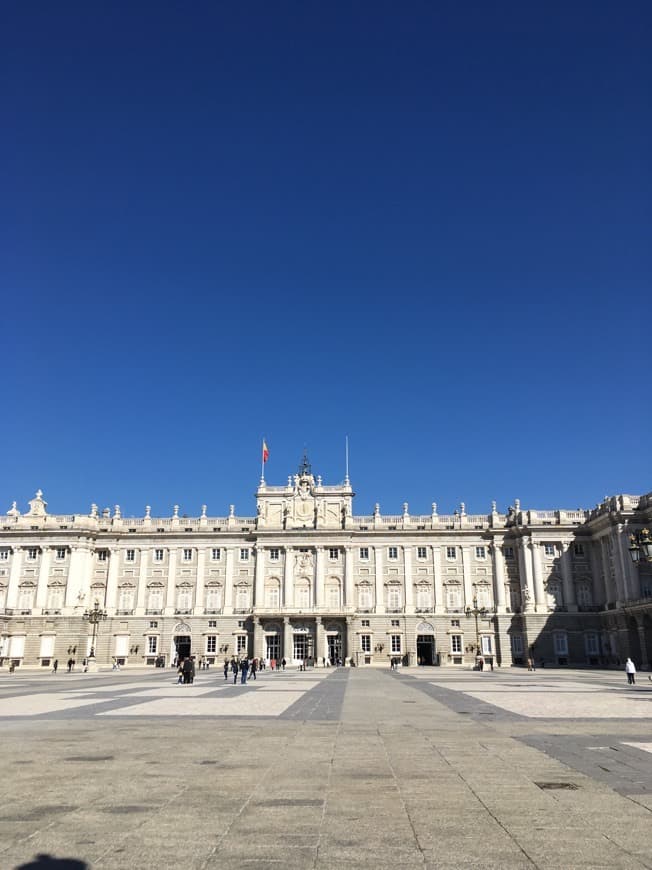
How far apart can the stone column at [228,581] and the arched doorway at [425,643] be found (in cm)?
2179

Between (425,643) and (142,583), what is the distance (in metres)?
33.7

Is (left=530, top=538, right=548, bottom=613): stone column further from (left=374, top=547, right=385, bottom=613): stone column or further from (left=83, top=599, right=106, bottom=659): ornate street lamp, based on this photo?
(left=83, top=599, right=106, bottom=659): ornate street lamp

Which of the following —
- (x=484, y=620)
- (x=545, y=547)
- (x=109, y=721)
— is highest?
(x=545, y=547)

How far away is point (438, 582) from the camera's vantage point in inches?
3086

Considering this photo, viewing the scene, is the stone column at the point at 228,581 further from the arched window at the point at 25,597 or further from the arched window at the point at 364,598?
the arched window at the point at 25,597

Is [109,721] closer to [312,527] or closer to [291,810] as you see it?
[291,810]

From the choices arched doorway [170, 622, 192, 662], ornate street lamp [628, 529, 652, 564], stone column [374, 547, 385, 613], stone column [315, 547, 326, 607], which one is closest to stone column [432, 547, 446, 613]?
stone column [374, 547, 385, 613]

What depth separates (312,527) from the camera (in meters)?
80.6

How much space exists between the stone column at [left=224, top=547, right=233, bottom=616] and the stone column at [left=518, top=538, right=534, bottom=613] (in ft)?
109

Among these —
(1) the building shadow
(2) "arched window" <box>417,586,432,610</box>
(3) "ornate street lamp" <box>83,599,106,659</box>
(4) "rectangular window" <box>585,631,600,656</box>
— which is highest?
(2) "arched window" <box>417,586,432,610</box>

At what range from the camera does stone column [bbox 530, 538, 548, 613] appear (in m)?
74.9

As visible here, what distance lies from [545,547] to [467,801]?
72548 mm

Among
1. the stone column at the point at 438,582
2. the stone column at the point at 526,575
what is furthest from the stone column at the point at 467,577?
the stone column at the point at 526,575

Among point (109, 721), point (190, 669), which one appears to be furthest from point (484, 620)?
point (109, 721)
